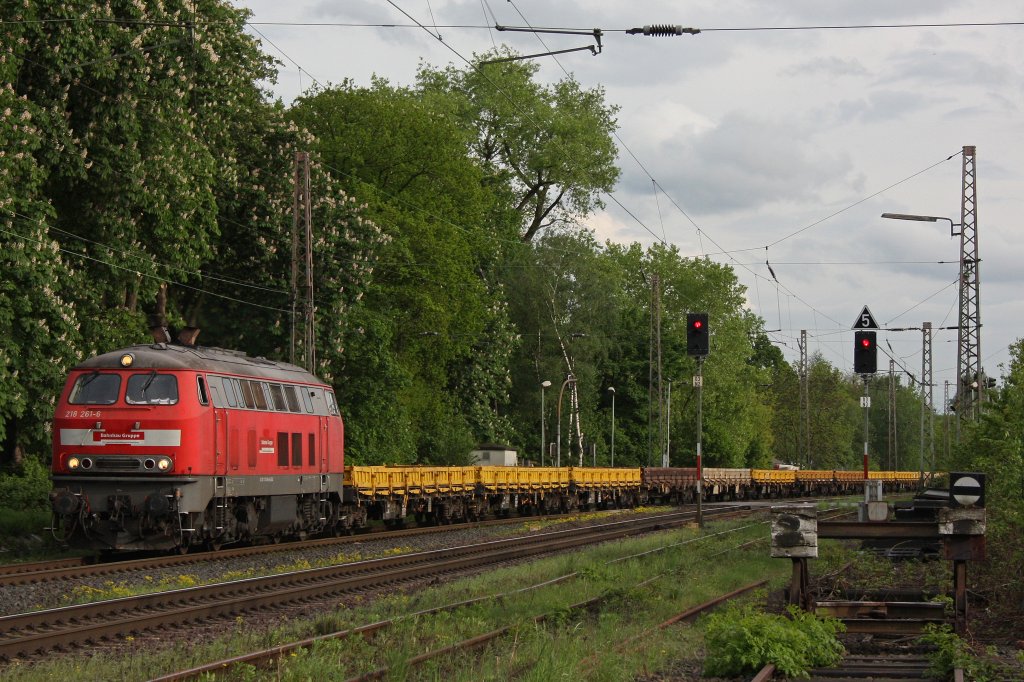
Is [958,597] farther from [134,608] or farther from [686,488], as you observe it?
[686,488]

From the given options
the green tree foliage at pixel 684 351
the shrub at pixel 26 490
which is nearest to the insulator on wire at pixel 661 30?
the shrub at pixel 26 490

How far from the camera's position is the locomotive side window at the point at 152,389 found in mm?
21188

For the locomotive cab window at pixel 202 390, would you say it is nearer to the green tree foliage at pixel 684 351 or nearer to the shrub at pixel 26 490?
the shrub at pixel 26 490

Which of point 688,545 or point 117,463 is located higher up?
point 117,463

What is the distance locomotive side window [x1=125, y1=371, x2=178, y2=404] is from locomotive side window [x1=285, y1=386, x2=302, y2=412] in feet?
14.7

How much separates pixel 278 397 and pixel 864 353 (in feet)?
42.3

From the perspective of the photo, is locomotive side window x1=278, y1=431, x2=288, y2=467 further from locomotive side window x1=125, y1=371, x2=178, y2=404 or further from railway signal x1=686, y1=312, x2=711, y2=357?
railway signal x1=686, y1=312, x2=711, y2=357

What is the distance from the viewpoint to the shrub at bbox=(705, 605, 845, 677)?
36.1 ft

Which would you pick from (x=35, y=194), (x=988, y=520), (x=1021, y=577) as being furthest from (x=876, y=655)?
(x=35, y=194)

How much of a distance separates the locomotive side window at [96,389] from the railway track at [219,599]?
4996 millimetres

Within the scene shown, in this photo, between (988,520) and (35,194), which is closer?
(988,520)

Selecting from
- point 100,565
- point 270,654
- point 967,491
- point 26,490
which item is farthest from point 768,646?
point 26,490

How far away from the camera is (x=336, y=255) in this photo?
141ft

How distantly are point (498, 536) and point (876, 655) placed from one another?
61.9ft
